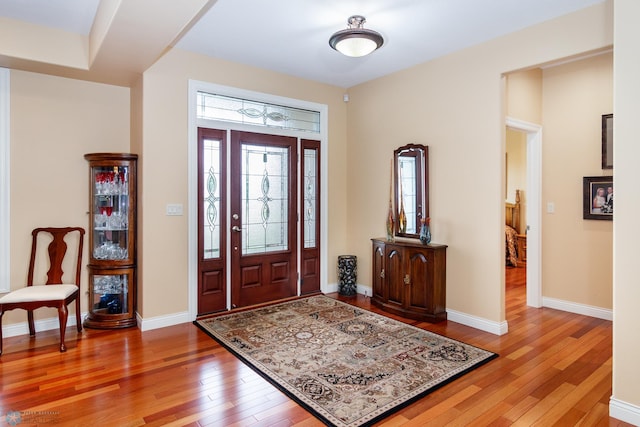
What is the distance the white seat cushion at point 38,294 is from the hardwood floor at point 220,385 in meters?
0.47

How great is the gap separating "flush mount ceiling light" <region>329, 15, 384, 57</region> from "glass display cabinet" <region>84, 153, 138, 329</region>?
7.71 ft

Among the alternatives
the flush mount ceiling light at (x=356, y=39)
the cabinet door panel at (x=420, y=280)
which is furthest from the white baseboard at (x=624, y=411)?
the flush mount ceiling light at (x=356, y=39)

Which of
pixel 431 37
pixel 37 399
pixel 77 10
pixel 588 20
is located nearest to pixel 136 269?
pixel 37 399

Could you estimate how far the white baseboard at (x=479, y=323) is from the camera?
3731mm

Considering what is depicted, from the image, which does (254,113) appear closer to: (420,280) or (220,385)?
(420,280)

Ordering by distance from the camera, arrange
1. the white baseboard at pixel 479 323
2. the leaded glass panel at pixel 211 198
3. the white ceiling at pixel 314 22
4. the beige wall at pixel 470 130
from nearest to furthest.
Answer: the white ceiling at pixel 314 22, the beige wall at pixel 470 130, the white baseboard at pixel 479 323, the leaded glass panel at pixel 211 198

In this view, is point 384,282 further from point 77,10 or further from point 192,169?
point 77,10

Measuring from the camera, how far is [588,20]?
3070mm

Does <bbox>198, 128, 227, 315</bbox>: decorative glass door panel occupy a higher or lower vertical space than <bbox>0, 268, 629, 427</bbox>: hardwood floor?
higher

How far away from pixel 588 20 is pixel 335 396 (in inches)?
138

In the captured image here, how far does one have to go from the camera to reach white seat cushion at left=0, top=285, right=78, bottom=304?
3197 mm

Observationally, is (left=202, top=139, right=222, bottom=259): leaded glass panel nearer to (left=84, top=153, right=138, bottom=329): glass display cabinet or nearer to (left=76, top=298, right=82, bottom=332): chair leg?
(left=84, top=153, right=138, bottom=329): glass display cabinet

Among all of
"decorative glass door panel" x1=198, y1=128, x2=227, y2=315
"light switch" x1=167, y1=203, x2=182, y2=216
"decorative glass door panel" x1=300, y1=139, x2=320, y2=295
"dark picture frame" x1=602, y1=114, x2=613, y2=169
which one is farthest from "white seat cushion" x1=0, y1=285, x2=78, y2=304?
"dark picture frame" x1=602, y1=114, x2=613, y2=169

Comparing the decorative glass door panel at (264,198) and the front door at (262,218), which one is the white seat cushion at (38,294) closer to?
the front door at (262,218)
